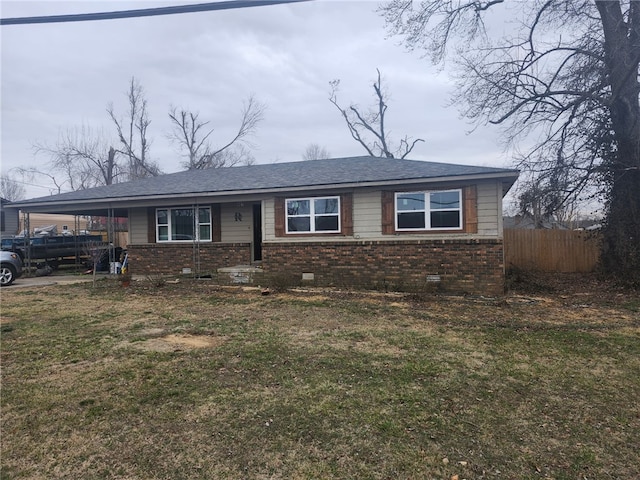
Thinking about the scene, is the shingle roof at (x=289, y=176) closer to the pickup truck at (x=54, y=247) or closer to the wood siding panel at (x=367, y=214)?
the wood siding panel at (x=367, y=214)

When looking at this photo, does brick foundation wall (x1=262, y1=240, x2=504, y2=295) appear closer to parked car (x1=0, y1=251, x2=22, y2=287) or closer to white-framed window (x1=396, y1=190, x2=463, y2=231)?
white-framed window (x1=396, y1=190, x2=463, y2=231)

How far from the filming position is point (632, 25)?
33.1 ft

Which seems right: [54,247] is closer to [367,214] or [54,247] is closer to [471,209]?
[367,214]

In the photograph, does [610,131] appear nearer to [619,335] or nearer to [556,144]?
[556,144]

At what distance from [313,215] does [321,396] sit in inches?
328

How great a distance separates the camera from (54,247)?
17.5 metres

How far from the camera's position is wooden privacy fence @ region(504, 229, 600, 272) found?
48.7 feet

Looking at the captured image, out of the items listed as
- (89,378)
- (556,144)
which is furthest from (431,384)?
(556,144)

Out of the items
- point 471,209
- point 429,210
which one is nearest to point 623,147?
point 471,209

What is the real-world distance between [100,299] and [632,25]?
14.7 meters

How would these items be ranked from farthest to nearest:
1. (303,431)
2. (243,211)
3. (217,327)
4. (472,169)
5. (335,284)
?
(243,211), (335,284), (472,169), (217,327), (303,431)

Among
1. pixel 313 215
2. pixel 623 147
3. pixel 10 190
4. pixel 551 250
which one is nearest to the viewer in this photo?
pixel 623 147

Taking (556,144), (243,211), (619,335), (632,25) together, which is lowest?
(619,335)

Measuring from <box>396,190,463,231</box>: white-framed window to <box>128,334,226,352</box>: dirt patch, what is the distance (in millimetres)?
6650
